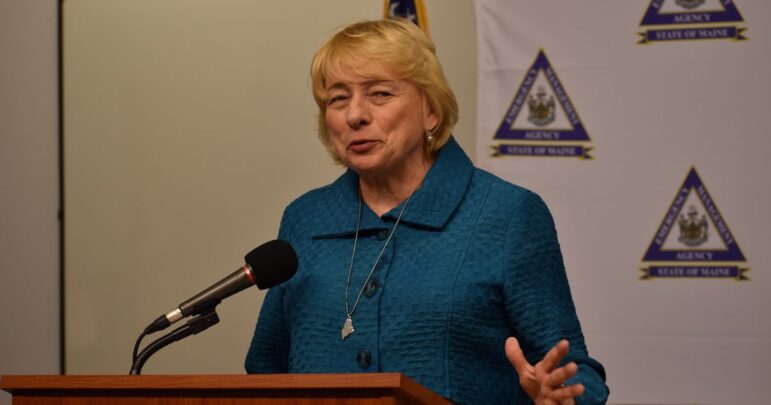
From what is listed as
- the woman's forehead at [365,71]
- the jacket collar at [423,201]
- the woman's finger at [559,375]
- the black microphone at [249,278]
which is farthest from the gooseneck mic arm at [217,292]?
the woman's finger at [559,375]

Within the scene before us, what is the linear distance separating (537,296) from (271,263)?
55cm

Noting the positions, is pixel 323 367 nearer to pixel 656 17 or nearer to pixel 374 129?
pixel 374 129

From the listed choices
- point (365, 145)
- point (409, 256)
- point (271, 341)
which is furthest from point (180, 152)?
point (409, 256)

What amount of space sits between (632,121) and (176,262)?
1900mm

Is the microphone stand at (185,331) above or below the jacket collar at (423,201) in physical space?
below

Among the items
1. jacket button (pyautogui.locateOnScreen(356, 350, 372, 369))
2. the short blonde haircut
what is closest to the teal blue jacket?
jacket button (pyautogui.locateOnScreen(356, 350, 372, 369))

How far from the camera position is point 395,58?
239cm

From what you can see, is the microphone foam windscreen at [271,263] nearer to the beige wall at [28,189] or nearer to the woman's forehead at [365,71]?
the woman's forehead at [365,71]

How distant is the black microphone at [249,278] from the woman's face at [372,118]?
325mm

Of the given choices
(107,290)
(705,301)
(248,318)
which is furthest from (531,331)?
(107,290)

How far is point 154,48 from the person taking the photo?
4445mm

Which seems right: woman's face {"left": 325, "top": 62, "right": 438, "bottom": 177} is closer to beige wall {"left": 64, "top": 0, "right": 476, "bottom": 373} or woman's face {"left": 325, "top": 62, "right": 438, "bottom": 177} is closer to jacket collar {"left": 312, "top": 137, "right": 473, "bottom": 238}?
jacket collar {"left": 312, "top": 137, "right": 473, "bottom": 238}

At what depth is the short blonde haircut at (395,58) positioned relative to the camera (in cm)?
240

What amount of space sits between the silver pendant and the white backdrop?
150 centimetres
